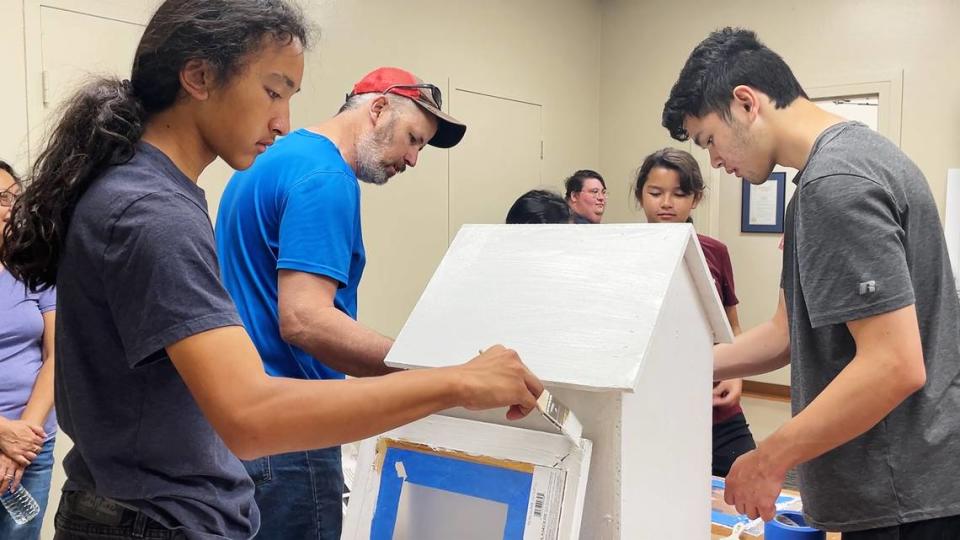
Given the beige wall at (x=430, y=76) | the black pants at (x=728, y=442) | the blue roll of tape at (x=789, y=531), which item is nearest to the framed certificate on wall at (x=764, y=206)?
the beige wall at (x=430, y=76)

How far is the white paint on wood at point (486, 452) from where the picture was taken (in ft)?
3.02

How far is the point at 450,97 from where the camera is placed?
395 cm

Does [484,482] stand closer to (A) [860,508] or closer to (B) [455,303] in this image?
(B) [455,303]

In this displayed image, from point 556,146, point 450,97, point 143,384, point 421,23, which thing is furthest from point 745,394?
point 143,384

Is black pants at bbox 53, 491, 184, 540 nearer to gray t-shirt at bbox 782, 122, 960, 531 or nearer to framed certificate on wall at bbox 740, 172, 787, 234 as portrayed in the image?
gray t-shirt at bbox 782, 122, 960, 531

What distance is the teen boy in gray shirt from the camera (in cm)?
110

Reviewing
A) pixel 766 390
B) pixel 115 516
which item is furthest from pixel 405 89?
pixel 766 390

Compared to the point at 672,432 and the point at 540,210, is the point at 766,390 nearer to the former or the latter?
the point at 540,210

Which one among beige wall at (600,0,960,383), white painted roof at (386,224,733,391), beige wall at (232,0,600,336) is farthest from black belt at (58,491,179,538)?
beige wall at (600,0,960,383)

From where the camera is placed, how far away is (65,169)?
87cm

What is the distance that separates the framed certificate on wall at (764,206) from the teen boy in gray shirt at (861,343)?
3.22 meters

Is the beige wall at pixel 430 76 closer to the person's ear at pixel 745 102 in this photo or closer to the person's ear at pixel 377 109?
the person's ear at pixel 377 109

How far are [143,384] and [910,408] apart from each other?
3.61 feet

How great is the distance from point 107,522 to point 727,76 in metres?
1.19
